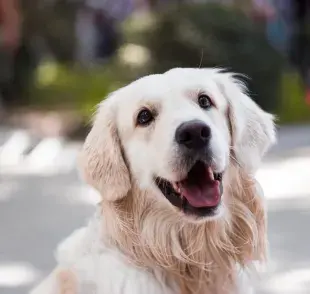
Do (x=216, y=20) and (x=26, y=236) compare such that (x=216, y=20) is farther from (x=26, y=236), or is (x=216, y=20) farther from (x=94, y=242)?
(x=94, y=242)

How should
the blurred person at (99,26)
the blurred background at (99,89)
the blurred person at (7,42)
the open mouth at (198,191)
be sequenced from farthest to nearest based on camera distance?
the blurred person at (99,26) → the blurred person at (7,42) → the blurred background at (99,89) → the open mouth at (198,191)

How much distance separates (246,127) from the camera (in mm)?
3938

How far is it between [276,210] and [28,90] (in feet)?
30.9

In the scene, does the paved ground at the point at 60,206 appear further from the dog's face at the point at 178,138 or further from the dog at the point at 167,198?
the dog's face at the point at 178,138

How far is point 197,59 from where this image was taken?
43.3 feet

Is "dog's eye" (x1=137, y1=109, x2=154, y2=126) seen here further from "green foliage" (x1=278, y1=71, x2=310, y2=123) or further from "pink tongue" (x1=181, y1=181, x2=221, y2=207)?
"green foliage" (x1=278, y1=71, x2=310, y2=123)

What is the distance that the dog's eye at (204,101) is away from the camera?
380cm

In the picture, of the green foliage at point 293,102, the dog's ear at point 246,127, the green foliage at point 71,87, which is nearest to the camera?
the dog's ear at point 246,127

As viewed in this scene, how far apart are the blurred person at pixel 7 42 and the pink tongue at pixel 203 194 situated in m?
12.9

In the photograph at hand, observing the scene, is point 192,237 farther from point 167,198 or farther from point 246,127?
point 246,127

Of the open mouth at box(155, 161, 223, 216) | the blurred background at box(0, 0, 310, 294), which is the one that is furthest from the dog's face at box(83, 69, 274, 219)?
the blurred background at box(0, 0, 310, 294)

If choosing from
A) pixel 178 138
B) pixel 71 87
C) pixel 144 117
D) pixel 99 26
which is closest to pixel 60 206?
pixel 144 117

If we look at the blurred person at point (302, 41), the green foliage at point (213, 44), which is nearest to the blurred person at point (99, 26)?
the blurred person at point (302, 41)

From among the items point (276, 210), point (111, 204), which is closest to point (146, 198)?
point (111, 204)
